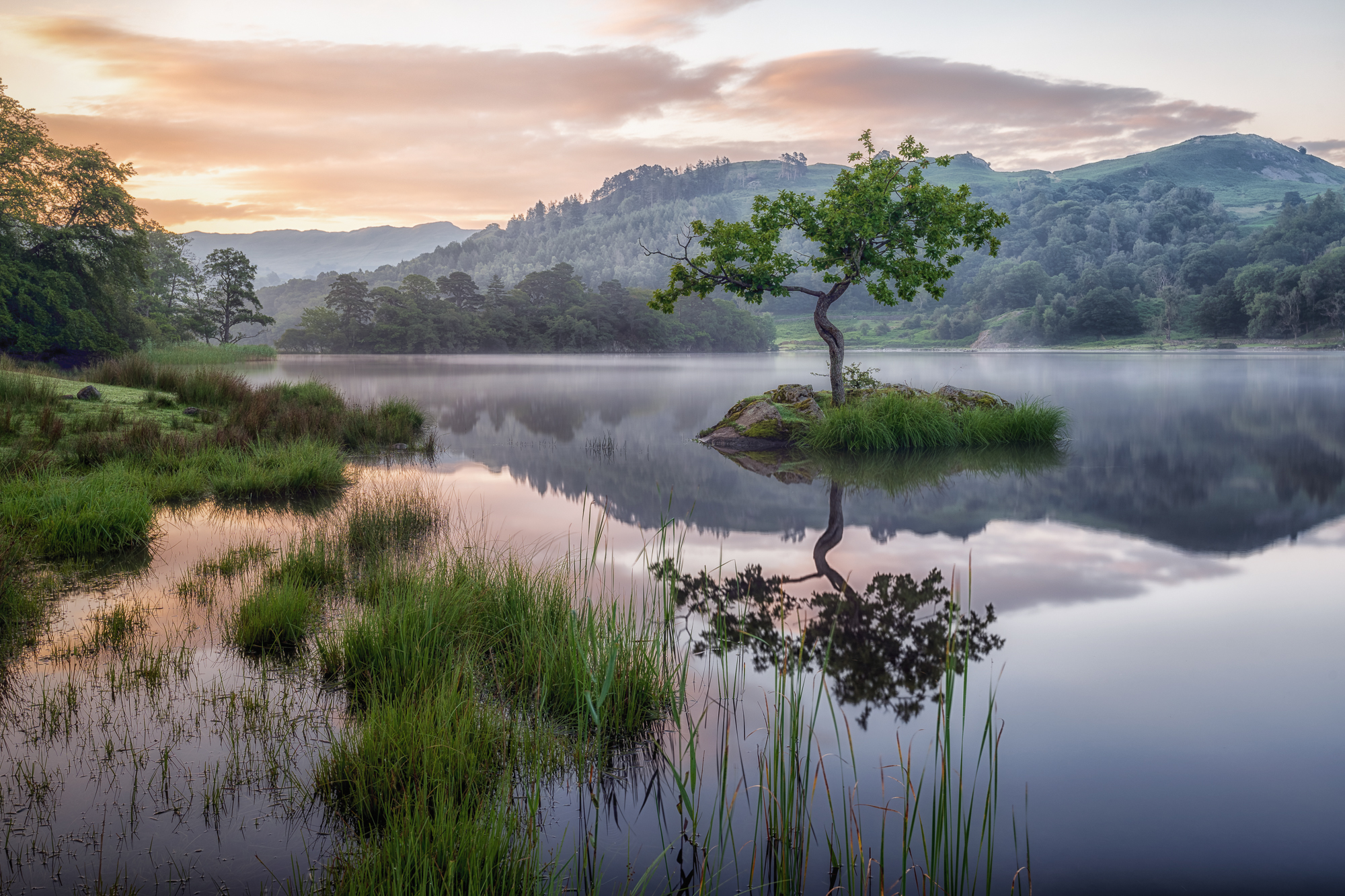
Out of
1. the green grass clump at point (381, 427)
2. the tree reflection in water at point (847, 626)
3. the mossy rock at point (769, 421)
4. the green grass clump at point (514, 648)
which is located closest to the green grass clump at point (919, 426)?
the mossy rock at point (769, 421)

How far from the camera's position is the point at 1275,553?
8.80m

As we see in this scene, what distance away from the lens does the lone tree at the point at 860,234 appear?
1727 centimetres

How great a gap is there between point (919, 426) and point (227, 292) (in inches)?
2917

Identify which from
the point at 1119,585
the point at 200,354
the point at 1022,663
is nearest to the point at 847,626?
the point at 1022,663

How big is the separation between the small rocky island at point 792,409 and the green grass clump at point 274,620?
1264cm

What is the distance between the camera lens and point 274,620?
5.23 m

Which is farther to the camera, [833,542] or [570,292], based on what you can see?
[570,292]

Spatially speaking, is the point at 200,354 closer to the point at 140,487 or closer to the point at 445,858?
the point at 140,487

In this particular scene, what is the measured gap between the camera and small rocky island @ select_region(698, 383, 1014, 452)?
58.6ft

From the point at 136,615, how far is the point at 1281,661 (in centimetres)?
790

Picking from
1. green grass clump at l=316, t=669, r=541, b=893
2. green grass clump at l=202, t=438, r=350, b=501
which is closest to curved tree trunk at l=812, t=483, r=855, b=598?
green grass clump at l=316, t=669, r=541, b=893

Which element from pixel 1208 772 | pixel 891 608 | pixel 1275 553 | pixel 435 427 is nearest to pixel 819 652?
pixel 891 608

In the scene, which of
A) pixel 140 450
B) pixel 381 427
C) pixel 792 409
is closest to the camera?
pixel 140 450

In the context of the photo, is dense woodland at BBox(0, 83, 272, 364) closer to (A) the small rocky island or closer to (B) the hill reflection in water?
(B) the hill reflection in water
